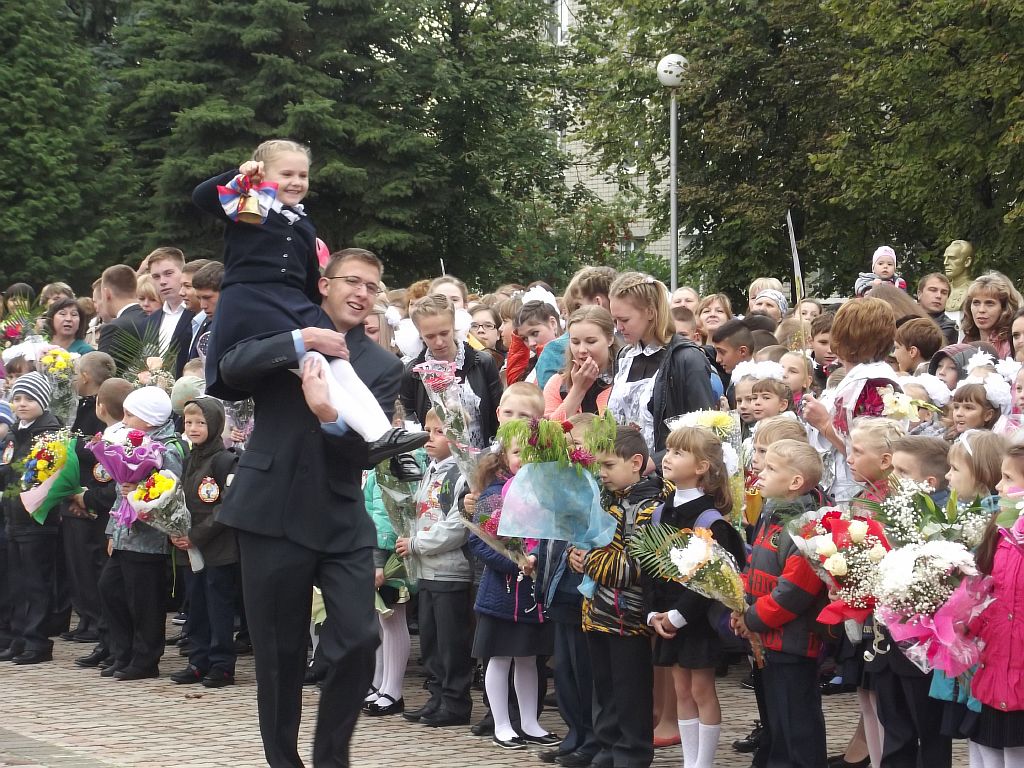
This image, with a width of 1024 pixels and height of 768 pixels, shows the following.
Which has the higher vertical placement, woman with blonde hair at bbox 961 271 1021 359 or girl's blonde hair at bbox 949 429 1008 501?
woman with blonde hair at bbox 961 271 1021 359

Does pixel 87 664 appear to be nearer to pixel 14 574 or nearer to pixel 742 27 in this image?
pixel 14 574

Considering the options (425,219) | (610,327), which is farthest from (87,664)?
(425,219)

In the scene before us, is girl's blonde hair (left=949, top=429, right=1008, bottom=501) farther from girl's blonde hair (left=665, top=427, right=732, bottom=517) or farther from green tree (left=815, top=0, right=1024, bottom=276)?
green tree (left=815, top=0, right=1024, bottom=276)

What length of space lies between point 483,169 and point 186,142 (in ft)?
22.8

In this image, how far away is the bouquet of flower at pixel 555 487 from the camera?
6785mm

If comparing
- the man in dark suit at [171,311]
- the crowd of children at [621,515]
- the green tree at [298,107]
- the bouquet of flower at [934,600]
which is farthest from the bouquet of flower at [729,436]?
the green tree at [298,107]

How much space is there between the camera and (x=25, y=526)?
10969mm

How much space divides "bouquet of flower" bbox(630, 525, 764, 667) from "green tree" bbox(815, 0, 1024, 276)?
57.2 feet

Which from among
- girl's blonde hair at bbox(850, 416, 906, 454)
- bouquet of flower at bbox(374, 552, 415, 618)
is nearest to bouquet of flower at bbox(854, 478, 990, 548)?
girl's blonde hair at bbox(850, 416, 906, 454)

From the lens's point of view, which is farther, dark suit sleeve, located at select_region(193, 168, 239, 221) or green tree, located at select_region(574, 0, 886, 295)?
green tree, located at select_region(574, 0, 886, 295)

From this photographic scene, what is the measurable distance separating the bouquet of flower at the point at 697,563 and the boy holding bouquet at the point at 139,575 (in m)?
4.24

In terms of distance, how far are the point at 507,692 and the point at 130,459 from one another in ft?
10.3

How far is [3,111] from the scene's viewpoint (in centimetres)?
3375

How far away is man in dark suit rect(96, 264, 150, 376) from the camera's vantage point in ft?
38.1
